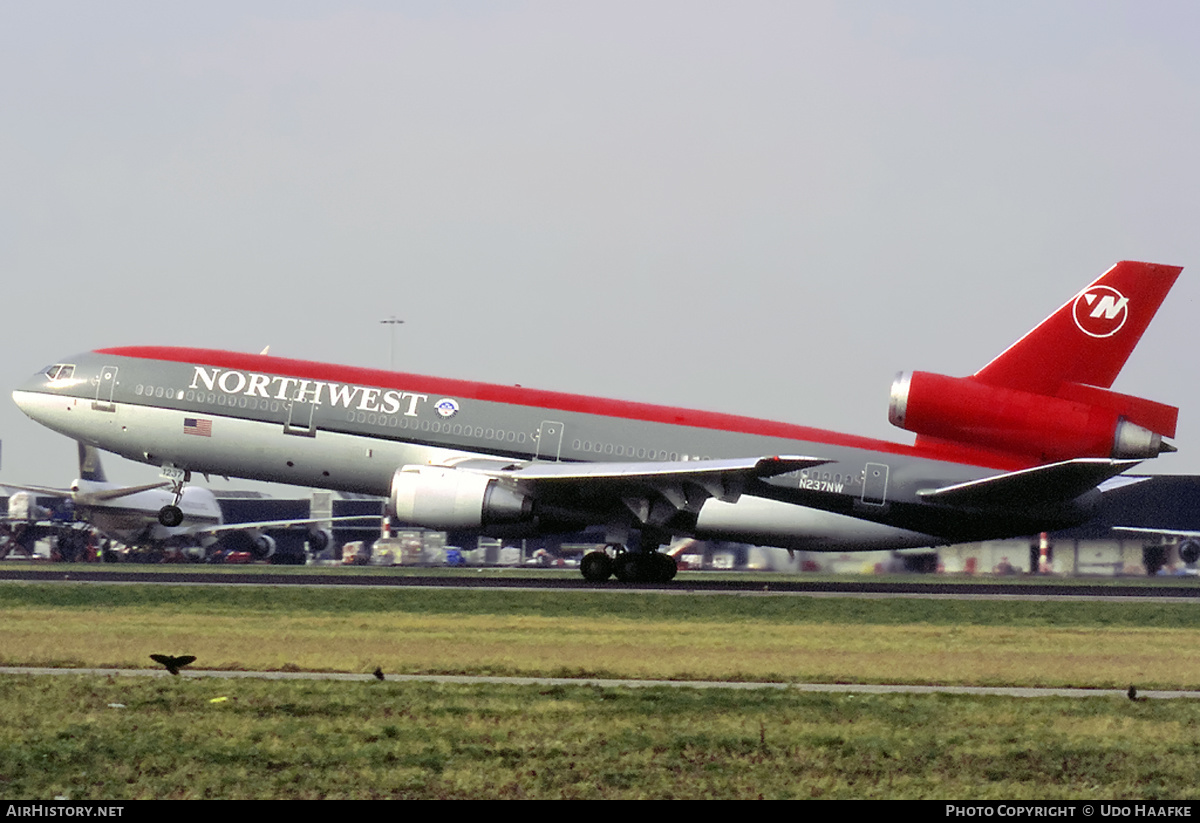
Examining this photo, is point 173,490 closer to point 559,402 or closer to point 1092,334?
point 559,402

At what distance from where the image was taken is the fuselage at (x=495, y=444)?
126ft

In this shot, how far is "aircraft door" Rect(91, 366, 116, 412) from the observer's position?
39.7 metres

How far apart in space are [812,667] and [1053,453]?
65.2 feet

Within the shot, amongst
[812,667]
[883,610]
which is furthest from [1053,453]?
[812,667]

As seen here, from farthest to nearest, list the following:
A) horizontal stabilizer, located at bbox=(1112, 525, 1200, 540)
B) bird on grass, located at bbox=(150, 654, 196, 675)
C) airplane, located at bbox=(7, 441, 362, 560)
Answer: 1. airplane, located at bbox=(7, 441, 362, 560)
2. horizontal stabilizer, located at bbox=(1112, 525, 1200, 540)
3. bird on grass, located at bbox=(150, 654, 196, 675)

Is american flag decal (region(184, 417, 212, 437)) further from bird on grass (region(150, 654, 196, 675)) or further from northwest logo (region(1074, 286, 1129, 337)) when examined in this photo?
northwest logo (region(1074, 286, 1129, 337))

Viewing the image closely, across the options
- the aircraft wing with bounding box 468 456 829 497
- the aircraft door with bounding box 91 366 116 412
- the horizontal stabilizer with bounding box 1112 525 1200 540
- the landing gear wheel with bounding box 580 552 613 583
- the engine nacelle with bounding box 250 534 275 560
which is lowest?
the engine nacelle with bounding box 250 534 275 560

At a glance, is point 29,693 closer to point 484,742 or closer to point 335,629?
point 484,742

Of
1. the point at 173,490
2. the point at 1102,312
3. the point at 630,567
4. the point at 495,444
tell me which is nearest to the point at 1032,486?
the point at 1102,312

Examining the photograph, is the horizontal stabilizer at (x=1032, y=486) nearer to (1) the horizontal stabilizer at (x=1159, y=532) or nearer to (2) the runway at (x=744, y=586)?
(2) the runway at (x=744, y=586)

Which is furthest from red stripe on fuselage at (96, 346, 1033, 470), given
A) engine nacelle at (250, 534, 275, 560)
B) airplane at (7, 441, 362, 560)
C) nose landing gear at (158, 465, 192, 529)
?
engine nacelle at (250, 534, 275, 560)

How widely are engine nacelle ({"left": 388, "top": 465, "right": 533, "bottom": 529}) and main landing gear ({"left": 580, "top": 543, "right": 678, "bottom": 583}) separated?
391 cm

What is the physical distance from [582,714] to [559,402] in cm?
2426

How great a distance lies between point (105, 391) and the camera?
39.8 m
